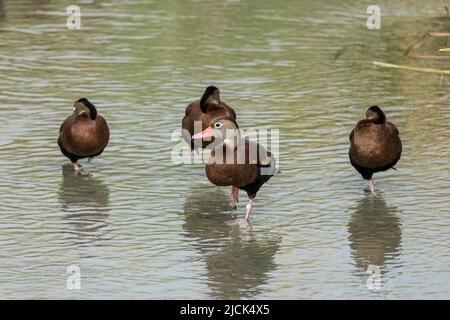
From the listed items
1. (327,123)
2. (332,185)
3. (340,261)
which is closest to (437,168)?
(332,185)

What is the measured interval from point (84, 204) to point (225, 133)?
171 centimetres

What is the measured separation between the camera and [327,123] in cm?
1500

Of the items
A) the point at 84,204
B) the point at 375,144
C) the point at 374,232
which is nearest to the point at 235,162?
the point at 374,232

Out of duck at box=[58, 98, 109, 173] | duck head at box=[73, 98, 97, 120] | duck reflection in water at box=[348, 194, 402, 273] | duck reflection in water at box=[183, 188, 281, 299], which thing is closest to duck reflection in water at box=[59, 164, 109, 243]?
duck at box=[58, 98, 109, 173]

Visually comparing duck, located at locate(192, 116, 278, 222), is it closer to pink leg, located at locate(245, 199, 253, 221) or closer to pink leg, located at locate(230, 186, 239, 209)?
pink leg, located at locate(245, 199, 253, 221)

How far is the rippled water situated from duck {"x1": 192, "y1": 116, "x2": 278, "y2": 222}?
0.42m

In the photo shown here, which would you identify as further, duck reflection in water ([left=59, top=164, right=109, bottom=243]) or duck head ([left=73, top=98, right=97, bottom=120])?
duck head ([left=73, top=98, right=97, bottom=120])

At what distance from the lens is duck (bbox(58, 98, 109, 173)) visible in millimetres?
12742

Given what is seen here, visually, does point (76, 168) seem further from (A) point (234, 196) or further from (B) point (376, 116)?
(B) point (376, 116)

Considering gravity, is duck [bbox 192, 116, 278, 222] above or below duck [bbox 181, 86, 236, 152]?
below

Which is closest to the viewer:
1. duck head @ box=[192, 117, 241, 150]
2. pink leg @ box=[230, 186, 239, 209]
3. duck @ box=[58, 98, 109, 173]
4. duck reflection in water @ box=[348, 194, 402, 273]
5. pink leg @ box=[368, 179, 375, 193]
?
duck reflection in water @ box=[348, 194, 402, 273]

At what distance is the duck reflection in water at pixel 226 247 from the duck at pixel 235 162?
15.1 inches

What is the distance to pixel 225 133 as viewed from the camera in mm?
11305

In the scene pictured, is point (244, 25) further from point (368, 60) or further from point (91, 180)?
point (91, 180)
